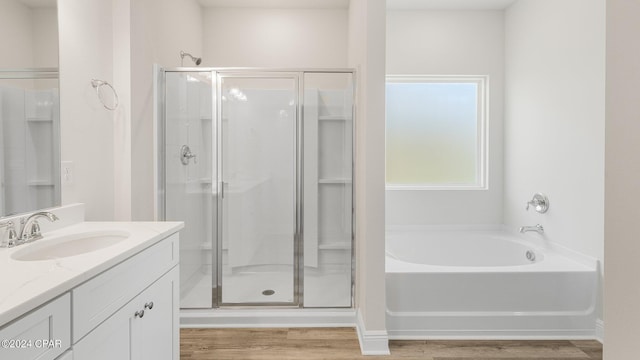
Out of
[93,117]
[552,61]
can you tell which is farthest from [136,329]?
[552,61]

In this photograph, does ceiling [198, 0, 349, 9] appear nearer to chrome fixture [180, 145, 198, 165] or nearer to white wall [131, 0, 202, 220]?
white wall [131, 0, 202, 220]

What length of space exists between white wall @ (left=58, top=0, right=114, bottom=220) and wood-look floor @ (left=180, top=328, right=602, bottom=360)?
1051 mm

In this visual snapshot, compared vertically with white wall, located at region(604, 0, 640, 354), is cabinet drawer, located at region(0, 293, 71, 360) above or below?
below

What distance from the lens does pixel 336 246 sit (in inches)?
108

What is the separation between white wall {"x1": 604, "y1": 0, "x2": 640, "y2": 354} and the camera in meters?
0.62

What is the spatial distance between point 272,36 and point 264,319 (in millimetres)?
2697

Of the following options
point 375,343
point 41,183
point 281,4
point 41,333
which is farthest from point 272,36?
point 41,333

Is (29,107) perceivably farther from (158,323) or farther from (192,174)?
(192,174)

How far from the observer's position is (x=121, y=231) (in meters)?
1.61

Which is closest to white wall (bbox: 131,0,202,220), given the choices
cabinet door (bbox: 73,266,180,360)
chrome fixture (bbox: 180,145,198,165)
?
chrome fixture (bbox: 180,145,198,165)

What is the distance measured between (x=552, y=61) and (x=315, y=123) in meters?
2.00

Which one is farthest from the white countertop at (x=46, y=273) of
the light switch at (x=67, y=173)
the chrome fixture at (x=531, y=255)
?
the chrome fixture at (x=531, y=255)

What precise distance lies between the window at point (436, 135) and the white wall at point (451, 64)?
0.11m

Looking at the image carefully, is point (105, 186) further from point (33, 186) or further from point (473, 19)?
point (473, 19)
